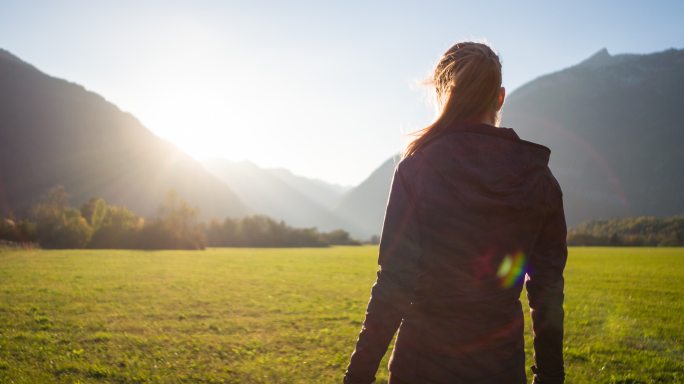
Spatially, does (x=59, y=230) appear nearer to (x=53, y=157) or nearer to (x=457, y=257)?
(x=457, y=257)

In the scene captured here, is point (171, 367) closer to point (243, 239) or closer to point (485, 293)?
point (485, 293)

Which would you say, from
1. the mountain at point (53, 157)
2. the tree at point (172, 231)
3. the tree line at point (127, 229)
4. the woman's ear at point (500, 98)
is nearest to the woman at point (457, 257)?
the woman's ear at point (500, 98)

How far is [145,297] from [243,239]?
10166 cm

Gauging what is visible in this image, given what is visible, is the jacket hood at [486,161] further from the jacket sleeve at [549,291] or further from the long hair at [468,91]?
the jacket sleeve at [549,291]

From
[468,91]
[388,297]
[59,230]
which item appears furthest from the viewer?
[59,230]

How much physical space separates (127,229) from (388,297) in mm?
95240

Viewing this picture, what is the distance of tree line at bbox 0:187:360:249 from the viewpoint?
7156 centimetres

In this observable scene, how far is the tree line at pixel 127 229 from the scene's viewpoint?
235ft

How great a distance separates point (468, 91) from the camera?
7.91 feet

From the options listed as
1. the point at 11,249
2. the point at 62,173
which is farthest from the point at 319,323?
the point at 62,173

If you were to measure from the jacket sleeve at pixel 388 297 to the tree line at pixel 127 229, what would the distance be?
80.5 meters

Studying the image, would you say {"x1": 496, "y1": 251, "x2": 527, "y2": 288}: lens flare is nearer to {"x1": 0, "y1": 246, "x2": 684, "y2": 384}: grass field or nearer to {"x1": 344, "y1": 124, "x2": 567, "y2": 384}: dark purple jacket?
{"x1": 344, "y1": 124, "x2": 567, "y2": 384}: dark purple jacket

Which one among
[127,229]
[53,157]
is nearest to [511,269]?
[127,229]

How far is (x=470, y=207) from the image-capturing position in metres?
2.15
